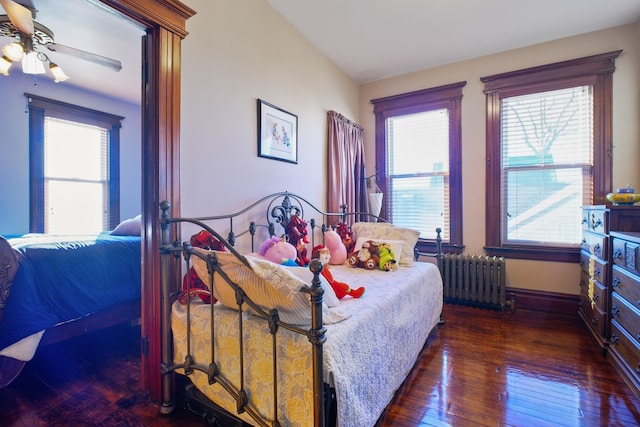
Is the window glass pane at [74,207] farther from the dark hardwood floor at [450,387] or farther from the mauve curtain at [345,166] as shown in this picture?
the mauve curtain at [345,166]

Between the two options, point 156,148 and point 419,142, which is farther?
point 419,142

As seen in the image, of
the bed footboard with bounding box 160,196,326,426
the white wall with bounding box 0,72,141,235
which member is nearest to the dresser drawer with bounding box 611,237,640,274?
the bed footboard with bounding box 160,196,326,426

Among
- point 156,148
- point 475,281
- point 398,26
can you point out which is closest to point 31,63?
point 156,148

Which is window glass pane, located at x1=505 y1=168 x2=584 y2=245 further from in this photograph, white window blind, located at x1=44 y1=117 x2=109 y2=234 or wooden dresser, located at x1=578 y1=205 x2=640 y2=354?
white window blind, located at x1=44 y1=117 x2=109 y2=234

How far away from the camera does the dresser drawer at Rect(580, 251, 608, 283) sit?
217cm

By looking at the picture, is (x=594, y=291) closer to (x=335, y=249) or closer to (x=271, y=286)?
(x=335, y=249)

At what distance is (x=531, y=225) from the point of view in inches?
122

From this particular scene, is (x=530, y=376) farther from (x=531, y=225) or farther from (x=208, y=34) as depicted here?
(x=208, y=34)

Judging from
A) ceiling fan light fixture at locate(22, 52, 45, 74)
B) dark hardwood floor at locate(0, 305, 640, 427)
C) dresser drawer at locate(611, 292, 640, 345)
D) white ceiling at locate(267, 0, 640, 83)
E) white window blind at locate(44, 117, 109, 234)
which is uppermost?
white ceiling at locate(267, 0, 640, 83)

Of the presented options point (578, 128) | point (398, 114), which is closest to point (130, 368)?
point (398, 114)

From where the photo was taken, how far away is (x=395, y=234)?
280 centimetres

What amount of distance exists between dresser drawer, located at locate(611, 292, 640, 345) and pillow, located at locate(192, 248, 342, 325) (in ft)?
5.92

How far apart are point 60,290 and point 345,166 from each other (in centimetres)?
267

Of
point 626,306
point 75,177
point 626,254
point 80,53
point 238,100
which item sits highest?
point 80,53
